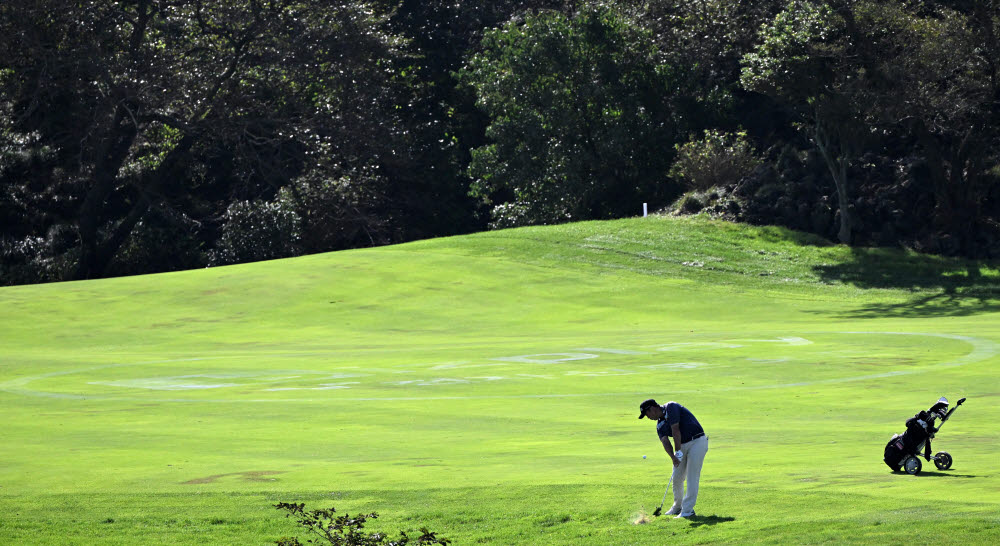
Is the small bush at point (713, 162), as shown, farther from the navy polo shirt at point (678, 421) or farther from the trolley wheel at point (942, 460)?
the navy polo shirt at point (678, 421)

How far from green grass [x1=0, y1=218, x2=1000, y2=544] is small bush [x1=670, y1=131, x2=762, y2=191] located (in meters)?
3.52

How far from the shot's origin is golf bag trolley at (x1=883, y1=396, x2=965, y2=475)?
16.8 meters

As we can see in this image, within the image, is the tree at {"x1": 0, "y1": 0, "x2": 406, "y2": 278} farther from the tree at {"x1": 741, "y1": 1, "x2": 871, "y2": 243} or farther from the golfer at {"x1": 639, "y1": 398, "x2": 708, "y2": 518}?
the golfer at {"x1": 639, "y1": 398, "x2": 708, "y2": 518}

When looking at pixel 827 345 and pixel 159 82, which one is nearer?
pixel 827 345

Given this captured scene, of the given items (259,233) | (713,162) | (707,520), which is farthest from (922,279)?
(707,520)

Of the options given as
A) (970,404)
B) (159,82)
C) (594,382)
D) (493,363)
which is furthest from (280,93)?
(970,404)

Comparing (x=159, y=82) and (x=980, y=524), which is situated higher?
(x=159, y=82)

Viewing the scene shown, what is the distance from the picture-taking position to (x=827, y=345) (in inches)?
1357

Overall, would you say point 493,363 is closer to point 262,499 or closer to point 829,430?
point 829,430

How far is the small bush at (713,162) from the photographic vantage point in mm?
61125

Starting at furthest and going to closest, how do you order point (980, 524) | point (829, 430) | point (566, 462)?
point (829, 430) → point (566, 462) → point (980, 524)

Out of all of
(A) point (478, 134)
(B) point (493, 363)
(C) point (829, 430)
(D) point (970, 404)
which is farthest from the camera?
(A) point (478, 134)

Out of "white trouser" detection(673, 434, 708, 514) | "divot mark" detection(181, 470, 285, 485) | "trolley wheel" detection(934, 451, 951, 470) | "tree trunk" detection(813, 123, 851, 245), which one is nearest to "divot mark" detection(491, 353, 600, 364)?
"divot mark" detection(181, 470, 285, 485)

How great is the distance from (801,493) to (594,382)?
12.9 m
